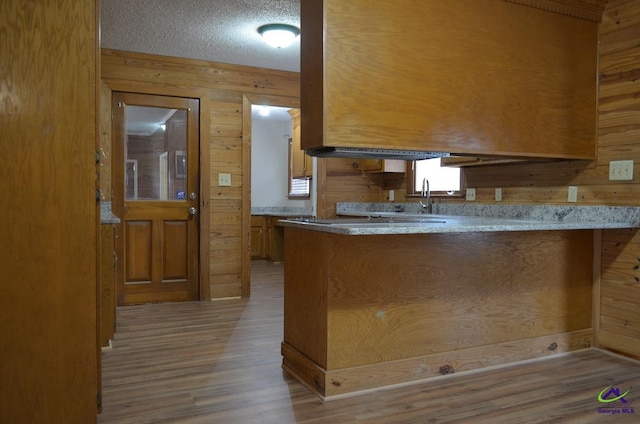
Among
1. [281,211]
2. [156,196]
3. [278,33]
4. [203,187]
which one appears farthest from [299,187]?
[278,33]

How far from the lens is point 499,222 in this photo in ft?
8.93

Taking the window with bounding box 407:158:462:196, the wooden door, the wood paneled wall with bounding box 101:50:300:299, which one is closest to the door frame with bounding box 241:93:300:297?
the wood paneled wall with bounding box 101:50:300:299

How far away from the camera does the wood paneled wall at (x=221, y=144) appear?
15.3 feet

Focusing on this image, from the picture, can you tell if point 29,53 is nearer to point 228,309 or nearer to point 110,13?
point 110,13

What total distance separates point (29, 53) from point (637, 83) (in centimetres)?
323

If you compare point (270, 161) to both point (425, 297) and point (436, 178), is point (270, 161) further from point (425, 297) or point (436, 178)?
point (425, 297)

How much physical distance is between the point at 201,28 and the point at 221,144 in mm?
1206

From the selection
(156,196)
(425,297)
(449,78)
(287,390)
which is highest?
(449,78)

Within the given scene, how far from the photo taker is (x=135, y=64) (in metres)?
4.53

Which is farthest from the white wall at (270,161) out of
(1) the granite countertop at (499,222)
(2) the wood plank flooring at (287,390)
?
(2) the wood plank flooring at (287,390)

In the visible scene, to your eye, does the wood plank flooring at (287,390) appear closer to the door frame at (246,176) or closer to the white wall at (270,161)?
the door frame at (246,176)

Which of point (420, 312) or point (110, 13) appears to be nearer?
point (420, 312)

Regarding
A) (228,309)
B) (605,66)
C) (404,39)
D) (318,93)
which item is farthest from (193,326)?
(605,66)

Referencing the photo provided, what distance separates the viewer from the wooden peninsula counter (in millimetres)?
2445
